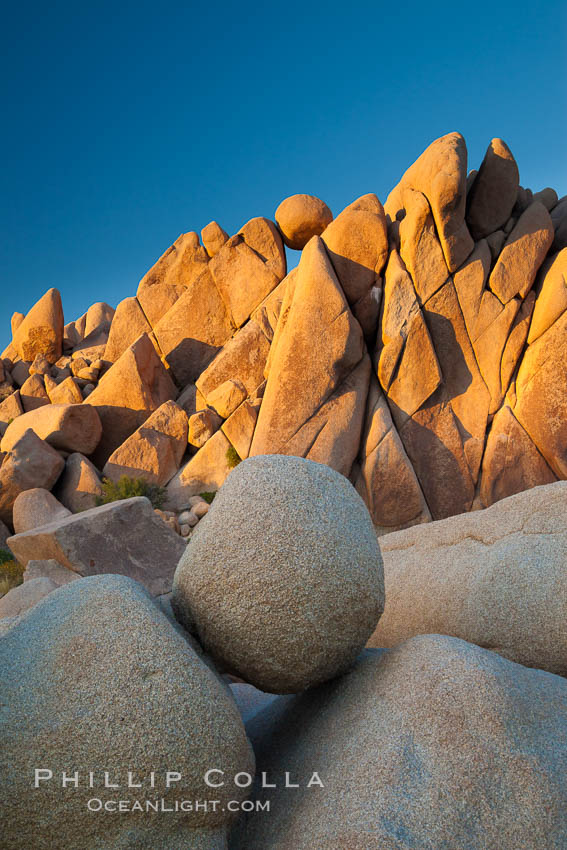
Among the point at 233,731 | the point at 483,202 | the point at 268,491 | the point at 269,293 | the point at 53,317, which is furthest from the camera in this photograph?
the point at 53,317

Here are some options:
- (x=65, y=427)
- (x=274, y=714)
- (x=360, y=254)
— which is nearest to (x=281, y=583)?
(x=274, y=714)

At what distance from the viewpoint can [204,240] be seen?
66.2 ft

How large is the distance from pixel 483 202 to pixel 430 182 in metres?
2.03

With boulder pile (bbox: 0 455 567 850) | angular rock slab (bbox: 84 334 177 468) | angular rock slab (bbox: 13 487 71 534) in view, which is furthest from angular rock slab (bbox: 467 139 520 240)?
boulder pile (bbox: 0 455 567 850)

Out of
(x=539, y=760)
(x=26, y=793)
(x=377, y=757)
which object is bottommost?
(x=539, y=760)

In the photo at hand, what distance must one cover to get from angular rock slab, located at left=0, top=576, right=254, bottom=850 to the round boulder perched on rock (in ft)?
59.3

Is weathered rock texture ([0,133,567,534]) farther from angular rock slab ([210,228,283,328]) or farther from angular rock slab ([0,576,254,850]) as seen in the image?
angular rock slab ([0,576,254,850])

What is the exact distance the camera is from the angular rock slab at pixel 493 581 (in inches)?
156

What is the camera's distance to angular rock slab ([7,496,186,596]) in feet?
29.4

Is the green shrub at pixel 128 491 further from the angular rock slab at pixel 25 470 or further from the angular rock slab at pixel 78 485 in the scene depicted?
the angular rock slab at pixel 25 470

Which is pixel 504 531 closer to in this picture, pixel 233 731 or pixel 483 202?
pixel 233 731

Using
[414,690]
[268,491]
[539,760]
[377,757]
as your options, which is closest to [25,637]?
[268,491]

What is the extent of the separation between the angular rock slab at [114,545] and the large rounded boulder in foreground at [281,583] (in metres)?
6.34

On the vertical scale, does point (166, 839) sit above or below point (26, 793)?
below
